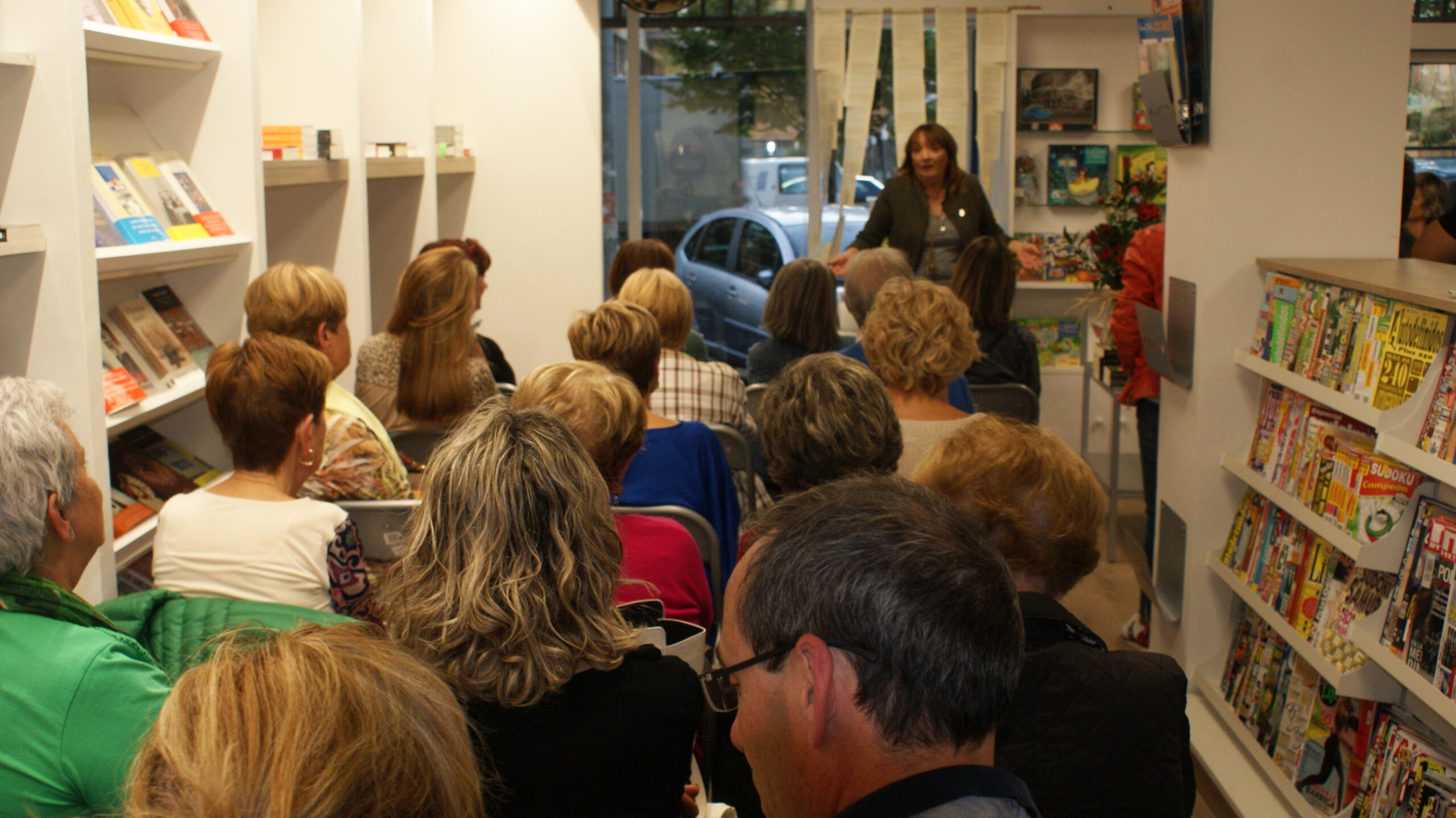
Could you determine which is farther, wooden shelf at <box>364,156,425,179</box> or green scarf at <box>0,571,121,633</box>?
wooden shelf at <box>364,156,425,179</box>

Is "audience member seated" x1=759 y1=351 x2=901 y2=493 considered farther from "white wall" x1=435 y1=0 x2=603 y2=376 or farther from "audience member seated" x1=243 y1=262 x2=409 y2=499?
"white wall" x1=435 y1=0 x2=603 y2=376

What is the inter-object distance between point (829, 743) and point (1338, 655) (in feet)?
6.34

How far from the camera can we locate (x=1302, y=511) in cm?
261

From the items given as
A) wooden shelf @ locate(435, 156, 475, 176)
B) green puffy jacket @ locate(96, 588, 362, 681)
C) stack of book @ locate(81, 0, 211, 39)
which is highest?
stack of book @ locate(81, 0, 211, 39)

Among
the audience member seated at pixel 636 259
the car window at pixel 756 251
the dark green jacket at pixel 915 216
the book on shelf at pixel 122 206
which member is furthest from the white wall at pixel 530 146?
the book on shelf at pixel 122 206

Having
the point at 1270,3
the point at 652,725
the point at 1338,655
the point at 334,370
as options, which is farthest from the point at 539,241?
the point at 652,725

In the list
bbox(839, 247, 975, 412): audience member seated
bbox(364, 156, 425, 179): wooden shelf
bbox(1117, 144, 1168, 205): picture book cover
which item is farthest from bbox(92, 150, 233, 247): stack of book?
bbox(1117, 144, 1168, 205): picture book cover

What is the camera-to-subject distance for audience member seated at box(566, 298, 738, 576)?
8.64ft

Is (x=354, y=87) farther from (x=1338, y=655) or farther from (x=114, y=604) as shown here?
(x=1338, y=655)

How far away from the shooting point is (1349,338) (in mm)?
2520

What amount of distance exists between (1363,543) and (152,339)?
9.62 feet

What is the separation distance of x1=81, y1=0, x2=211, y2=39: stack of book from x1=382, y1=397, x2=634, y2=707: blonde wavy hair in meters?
1.91

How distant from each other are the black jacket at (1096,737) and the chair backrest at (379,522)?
57.7 inches

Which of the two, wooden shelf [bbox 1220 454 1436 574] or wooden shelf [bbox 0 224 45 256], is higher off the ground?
wooden shelf [bbox 0 224 45 256]
